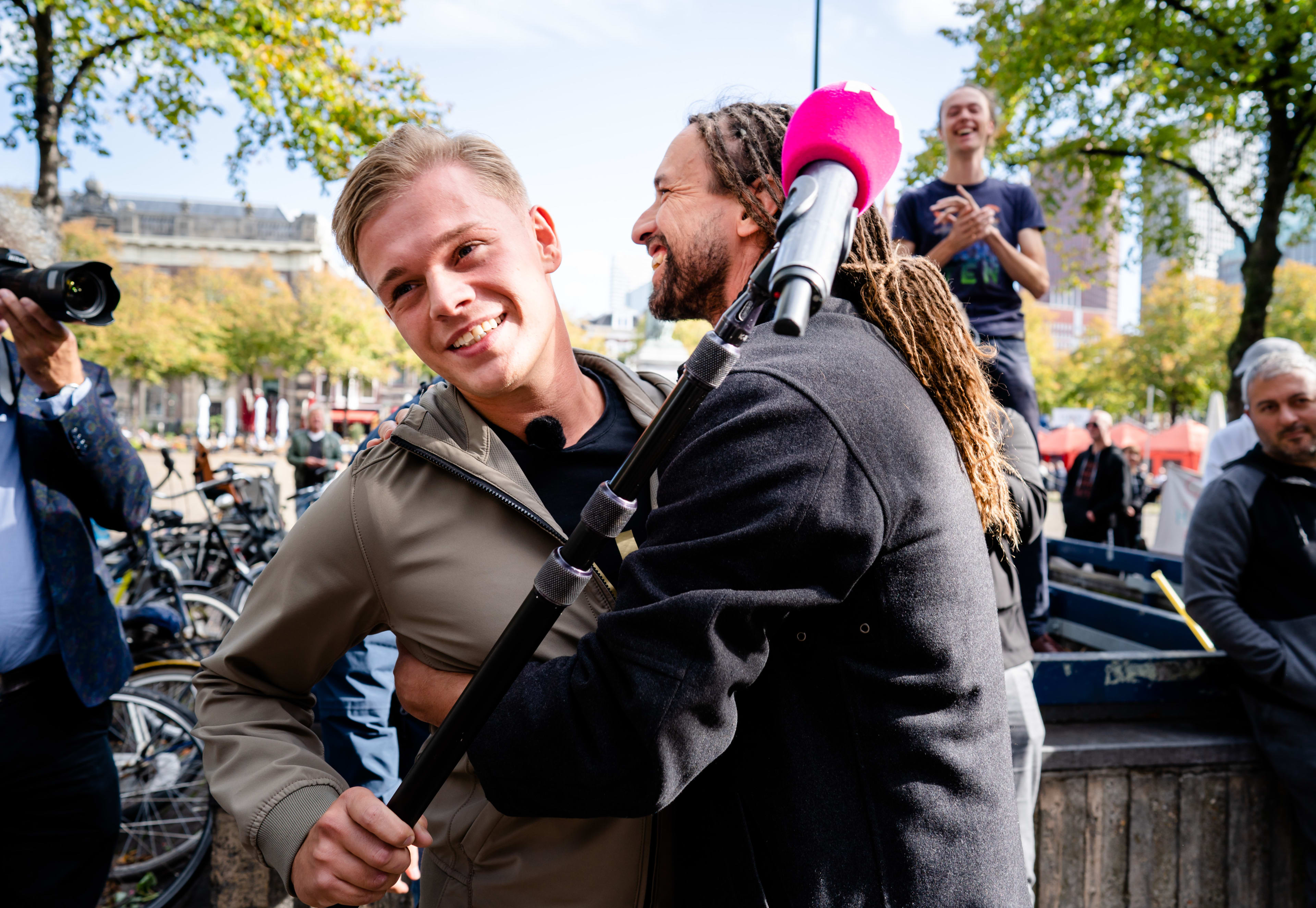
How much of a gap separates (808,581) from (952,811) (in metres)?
0.36

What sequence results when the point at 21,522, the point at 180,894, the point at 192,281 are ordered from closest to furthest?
the point at 21,522, the point at 180,894, the point at 192,281

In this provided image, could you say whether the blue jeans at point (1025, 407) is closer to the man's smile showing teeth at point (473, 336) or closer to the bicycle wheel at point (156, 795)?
the man's smile showing teeth at point (473, 336)

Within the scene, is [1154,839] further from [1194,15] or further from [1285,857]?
[1194,15]

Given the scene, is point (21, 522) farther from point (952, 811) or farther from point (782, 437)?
point (952, 811)

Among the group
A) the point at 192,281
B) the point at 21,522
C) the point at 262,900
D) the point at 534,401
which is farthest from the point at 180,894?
the point at 192,281

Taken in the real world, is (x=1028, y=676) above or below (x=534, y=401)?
below

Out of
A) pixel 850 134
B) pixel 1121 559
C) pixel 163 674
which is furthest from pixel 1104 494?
pixel 850 134

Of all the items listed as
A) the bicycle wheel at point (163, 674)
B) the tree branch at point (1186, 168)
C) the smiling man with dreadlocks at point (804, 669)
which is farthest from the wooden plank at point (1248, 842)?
the tree branch at point (1186, 168)

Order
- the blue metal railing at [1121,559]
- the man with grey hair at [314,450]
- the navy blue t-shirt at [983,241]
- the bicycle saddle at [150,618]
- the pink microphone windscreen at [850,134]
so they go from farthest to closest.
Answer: the man with grey hair at [314,450], the blue metal railing at [1121,559], the bicycle saddle at [150,618], the navy blue t-shirt at [983,241], the pink microphone windscreen at [850,134]

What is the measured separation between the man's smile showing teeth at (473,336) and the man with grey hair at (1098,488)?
934cm

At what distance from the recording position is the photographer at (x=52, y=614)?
222 centimetres

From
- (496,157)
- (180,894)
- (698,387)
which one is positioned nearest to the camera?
(698,387)

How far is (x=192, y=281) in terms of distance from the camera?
40969 millimetres

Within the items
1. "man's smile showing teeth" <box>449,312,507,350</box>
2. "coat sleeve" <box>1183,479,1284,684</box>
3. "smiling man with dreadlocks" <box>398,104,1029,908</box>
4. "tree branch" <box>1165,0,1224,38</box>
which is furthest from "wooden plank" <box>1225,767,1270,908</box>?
"tree branch" <box>1165,0,1224,38</box>
